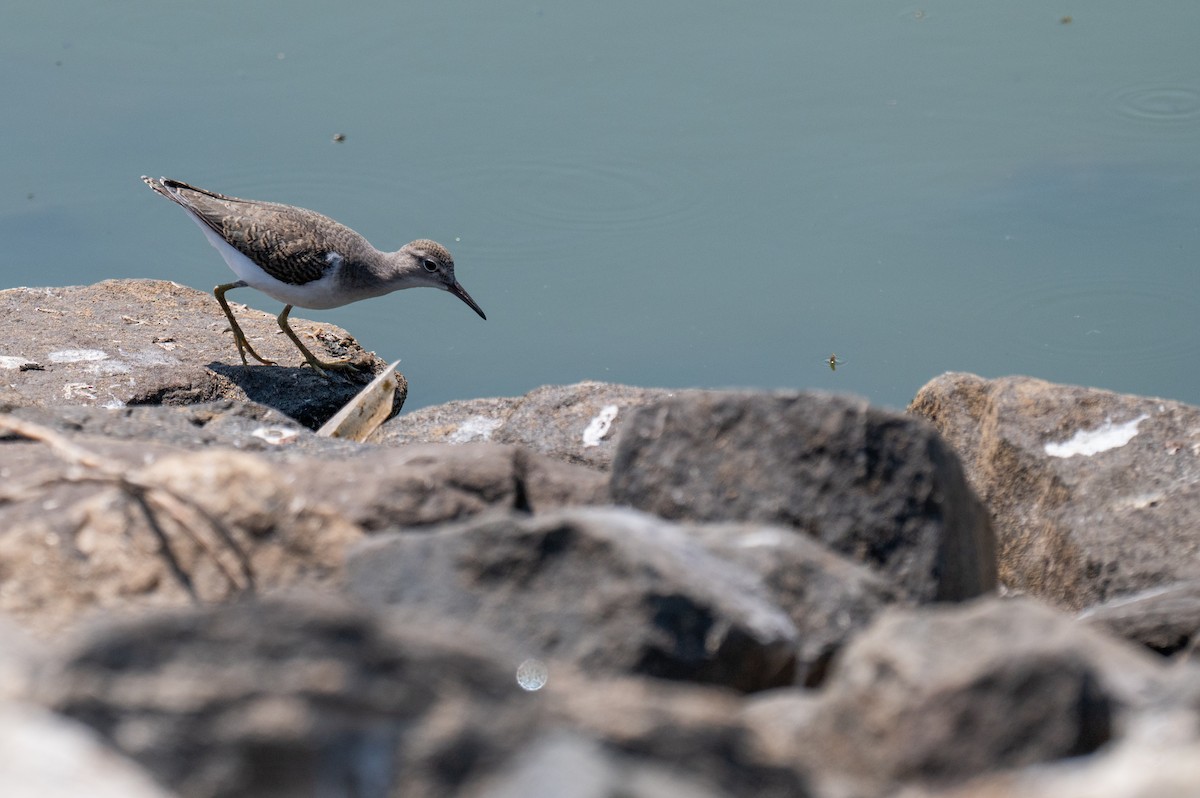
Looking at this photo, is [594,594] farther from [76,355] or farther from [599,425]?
[76,355]

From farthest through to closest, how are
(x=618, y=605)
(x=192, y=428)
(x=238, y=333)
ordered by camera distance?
(x=238, y=333) < (x=192, y=428) < (x=618, y=605)

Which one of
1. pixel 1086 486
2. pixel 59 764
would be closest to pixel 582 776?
pixel 59 764

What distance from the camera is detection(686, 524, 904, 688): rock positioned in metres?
2.91

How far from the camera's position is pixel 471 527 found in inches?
115

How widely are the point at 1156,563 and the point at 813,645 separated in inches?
77.0

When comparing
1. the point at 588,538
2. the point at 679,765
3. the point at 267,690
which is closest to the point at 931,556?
the point at 588,538

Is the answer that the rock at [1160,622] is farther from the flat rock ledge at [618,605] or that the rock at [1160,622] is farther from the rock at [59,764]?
the rock at [59,764]

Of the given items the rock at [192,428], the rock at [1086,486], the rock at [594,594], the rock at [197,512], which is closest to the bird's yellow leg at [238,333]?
the rock at [192,428]

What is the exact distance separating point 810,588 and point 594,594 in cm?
51

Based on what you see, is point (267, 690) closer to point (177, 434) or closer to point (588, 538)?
point (588, 538)

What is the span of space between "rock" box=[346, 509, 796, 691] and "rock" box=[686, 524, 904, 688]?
4 centimetres

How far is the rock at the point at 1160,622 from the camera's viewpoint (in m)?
3.52

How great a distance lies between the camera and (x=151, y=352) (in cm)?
716

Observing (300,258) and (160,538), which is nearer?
(160,538)
